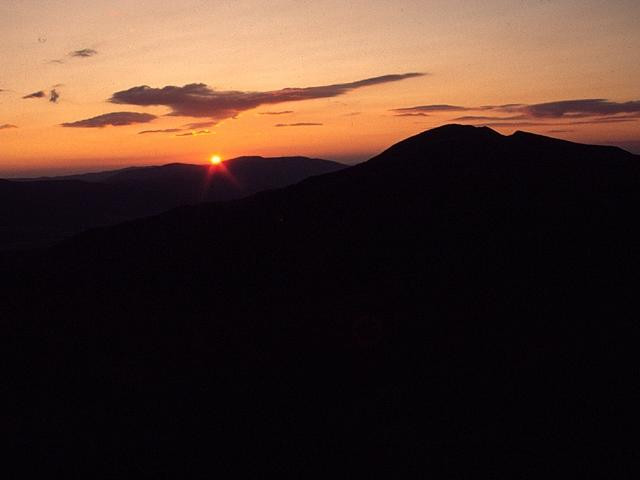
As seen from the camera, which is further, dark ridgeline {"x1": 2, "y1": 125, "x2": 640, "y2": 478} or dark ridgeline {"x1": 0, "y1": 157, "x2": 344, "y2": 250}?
dark ridgeline {"x1": 0, "y1": 157, "x2": 344, "y2": 250}

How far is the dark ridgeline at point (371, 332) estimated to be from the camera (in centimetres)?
1302

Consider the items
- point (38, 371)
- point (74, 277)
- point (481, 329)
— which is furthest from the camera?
point (74, 277)

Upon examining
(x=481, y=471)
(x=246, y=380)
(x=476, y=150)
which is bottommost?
(x=481, y=471)

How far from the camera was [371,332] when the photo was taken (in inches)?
741

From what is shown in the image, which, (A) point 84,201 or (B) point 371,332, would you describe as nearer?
(B) point 371,332

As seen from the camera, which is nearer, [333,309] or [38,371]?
[38,371]

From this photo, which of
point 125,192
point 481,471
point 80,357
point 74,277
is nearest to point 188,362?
point 80,357

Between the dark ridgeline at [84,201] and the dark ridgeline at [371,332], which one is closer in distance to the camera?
the dark ridgeline at [371,332]

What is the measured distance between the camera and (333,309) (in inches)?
832

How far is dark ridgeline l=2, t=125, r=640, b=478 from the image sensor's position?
13023mm

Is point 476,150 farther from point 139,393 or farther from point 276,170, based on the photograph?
point 276,170

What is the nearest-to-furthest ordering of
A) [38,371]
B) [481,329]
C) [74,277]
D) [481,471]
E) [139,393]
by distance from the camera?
[481,471] < [139,393] < [38,371] < [481,329] < [74,277]

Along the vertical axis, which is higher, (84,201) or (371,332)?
(84,201)

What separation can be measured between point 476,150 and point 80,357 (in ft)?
89.3
